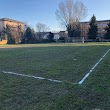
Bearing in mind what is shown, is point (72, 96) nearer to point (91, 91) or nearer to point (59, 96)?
point (59, 96)

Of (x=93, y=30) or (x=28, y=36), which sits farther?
(x=93, y=30)

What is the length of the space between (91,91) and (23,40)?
5498cm

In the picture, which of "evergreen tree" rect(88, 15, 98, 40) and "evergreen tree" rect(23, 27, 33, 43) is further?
"evergreen tree" rect(88, 15, 98, 40)

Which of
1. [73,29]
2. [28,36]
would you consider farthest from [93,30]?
[28,36]

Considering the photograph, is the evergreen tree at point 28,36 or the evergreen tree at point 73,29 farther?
the evergreen tree at point 73,29

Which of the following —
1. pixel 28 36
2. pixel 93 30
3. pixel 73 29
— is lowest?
pixel 28 36

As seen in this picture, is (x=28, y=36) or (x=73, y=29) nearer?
(x=28, y=36)

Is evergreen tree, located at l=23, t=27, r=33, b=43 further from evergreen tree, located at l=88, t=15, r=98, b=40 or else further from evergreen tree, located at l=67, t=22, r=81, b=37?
evergreen tree, located at l=88, t=15, r=98, b=40

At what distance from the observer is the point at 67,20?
60250 mm

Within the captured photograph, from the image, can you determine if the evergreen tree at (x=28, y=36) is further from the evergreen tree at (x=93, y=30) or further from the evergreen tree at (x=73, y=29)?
the evergreen tree at (x=93, y=30)

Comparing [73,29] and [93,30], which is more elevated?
[73,29]

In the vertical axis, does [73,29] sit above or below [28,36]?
above

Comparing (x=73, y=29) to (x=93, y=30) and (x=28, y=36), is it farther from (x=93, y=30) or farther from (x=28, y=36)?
(x=28, y=36)

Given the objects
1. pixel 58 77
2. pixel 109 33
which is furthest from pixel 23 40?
pixel 58 77
